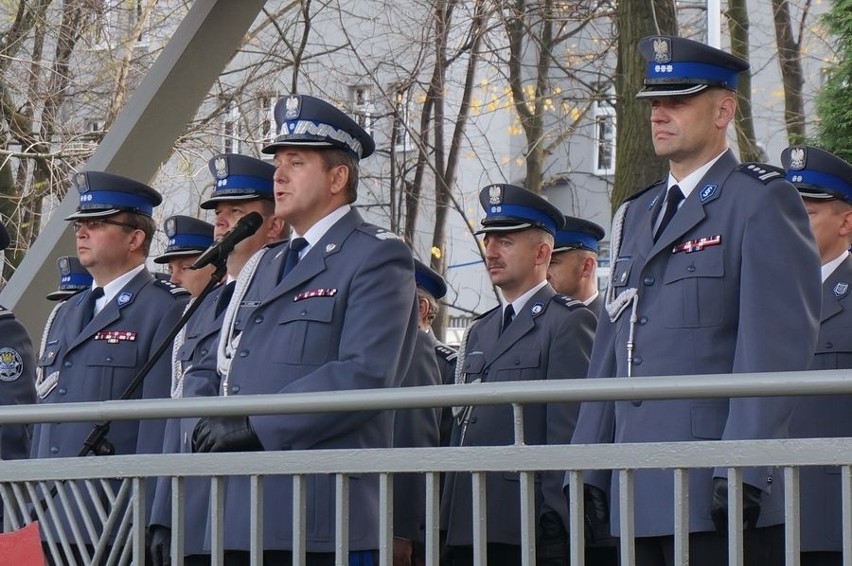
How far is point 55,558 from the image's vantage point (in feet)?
14.2

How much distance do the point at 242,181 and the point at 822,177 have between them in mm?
2161

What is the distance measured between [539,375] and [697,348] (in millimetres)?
1742

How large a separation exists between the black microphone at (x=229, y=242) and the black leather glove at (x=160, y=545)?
852 millimetres

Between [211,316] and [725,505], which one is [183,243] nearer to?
[211,316]

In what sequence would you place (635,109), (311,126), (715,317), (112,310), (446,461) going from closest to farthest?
(446,461), (715,317), (311,126), (112,310), (635,109)

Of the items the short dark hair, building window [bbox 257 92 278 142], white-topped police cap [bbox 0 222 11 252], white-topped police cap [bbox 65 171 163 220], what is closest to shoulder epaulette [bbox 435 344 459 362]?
white-topped police cap [bbox 65 171 163 220]

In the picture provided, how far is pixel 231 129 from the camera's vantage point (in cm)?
1489

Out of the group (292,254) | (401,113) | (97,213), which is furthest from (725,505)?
(401,113)

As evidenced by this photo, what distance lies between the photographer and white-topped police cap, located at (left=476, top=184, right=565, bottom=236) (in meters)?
6.29

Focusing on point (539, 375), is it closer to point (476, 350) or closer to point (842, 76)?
point (476, 350)

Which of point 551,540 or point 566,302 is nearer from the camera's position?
point 551,540

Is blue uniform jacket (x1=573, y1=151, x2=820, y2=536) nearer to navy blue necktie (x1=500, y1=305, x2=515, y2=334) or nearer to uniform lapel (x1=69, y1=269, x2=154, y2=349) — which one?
navy blue necktie (x1=500, y1=305, x2=515, y2=334)

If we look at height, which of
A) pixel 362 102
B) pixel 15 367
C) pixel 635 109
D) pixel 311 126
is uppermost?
pixel 362 102

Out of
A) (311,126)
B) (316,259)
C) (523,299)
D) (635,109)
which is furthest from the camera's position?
(635,109)
